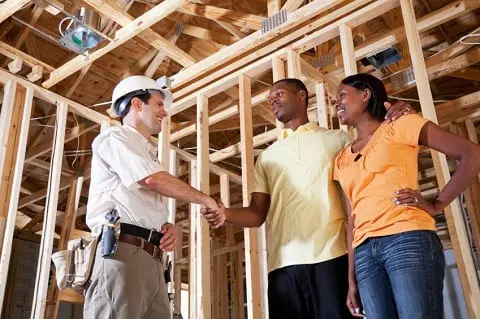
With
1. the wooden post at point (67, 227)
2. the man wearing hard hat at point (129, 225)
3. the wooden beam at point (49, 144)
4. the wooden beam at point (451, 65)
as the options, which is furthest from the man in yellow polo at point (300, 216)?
the wooden post at point (67, 227)

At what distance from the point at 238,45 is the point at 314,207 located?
5.97ft

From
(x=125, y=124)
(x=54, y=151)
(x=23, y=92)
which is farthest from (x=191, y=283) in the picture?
(x=125, y=124)

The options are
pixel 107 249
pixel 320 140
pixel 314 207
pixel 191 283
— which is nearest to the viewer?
pixel 107 249

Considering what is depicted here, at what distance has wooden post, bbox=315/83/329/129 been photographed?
344 centimetres

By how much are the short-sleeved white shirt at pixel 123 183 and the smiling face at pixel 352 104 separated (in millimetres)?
862

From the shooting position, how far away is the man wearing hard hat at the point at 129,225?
6.52ft

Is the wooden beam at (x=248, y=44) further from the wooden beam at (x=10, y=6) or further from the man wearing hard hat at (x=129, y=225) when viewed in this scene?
the man wearing hard hat at (x=129, y=225)

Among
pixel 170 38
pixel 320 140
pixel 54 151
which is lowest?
pixel 320 140

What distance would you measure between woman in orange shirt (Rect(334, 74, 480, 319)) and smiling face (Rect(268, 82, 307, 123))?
2.08 ft

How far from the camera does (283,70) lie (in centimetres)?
356

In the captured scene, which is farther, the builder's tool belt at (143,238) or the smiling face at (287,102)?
the smiling face at (287,102)

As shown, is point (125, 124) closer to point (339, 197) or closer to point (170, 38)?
point (339, 197)

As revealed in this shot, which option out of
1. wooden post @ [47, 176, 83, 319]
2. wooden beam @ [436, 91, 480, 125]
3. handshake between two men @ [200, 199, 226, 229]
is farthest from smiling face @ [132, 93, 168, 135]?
wooden post @ [47, 176, 83, 319]

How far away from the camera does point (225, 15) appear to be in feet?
12.9
